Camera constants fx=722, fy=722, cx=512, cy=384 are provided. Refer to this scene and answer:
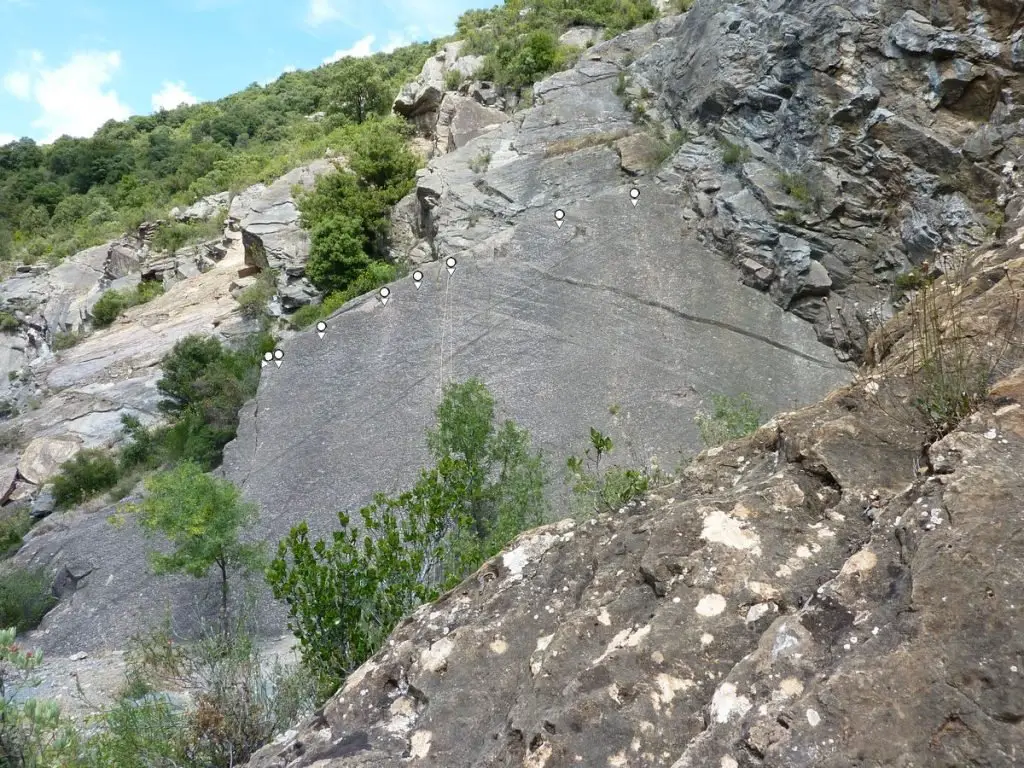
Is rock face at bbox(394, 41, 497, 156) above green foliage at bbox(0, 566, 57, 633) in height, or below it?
above

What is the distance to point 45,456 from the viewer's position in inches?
750

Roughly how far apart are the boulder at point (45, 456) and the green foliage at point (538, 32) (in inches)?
671

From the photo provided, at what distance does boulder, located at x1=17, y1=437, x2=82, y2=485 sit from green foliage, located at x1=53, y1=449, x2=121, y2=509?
1.51m

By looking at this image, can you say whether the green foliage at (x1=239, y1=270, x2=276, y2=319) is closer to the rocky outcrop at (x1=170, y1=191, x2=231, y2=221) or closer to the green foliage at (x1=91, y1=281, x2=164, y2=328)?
the green foliage at (x1=91, y1=281, x2=164, y2=328)

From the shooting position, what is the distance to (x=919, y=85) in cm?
1395

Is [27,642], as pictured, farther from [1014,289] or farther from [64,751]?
[1014,289]

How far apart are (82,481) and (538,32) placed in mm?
19011

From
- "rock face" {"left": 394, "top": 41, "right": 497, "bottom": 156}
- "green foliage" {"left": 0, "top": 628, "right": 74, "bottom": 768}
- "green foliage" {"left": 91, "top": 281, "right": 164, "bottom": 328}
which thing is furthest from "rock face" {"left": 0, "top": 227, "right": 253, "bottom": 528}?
"green foliage" {"left": 0, "top": 628, "right": 74, "bottom": 768}

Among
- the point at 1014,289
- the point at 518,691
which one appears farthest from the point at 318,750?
the point at 1014,289

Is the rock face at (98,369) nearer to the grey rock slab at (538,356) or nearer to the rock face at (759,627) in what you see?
the grey rock slab at (538,356)

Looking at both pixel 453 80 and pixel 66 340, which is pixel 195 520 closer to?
pixel 66 340

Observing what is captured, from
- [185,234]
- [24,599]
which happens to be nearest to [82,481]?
[24,599]

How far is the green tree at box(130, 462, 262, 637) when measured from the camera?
35.8ft

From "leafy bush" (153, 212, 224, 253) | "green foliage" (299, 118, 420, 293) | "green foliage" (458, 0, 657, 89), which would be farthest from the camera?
"leafy bush" (153, 212, 224, 253)
